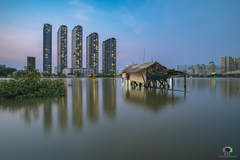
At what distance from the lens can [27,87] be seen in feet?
31.0

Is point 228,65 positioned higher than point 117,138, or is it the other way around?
point 228,65

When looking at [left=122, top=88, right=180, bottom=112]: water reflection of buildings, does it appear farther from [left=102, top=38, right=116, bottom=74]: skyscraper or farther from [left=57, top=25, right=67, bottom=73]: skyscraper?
[left=57, top=25, right=67, bottom=73]: skyscraper

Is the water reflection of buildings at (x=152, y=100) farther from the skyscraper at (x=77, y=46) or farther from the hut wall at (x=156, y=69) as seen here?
the skyscraper at (x=77, y=46)

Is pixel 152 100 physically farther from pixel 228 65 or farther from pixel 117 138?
pixel 228 65

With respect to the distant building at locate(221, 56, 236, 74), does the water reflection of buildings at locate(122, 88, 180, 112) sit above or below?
below

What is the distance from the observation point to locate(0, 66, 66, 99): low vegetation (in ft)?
29.6

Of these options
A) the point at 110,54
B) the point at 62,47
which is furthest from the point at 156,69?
the point at 62,47

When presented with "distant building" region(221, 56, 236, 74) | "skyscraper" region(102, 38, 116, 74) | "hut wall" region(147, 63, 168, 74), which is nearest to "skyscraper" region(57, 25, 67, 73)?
"skyscraper" region(102, 38, 116, 74)

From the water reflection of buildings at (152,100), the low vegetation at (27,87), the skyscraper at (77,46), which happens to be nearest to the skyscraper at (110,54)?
the skyscraper at (77,46)

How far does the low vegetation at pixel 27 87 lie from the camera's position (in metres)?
9.01

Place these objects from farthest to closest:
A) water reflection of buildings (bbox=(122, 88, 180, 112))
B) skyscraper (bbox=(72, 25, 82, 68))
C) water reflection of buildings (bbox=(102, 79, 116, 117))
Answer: skyscraper (bbox=(72, 25, 82, 68)) < water reflection of buildings (bbox=(122, 88, 180, 112)) < water reflection of buildings (bbox=(102, 79, 116, 117))

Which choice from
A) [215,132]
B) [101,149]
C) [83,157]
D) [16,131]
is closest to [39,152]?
[83,157]

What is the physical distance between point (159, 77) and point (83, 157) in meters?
14.9

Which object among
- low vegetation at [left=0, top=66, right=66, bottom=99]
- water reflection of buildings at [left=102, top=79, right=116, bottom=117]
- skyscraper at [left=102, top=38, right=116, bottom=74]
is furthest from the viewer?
skyscraper at [left=102, top=38, right=116, bottom=74]
